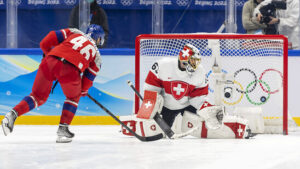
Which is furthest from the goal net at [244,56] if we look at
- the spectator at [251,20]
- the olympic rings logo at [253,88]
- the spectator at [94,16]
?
the spectator at [94,16]

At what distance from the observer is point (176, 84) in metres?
3.94

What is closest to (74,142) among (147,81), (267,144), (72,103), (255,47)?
(72,103)

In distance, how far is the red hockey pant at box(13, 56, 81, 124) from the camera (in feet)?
12.1

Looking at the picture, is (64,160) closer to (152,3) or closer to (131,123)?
(131,123)

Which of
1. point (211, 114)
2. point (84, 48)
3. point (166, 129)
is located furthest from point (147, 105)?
point (84, 48)

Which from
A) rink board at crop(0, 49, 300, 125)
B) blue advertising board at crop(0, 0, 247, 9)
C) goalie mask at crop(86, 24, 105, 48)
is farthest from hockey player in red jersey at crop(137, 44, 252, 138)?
blue advertising board at crop(0, 0, 247, 9)

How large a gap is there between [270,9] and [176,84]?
1.70 metres

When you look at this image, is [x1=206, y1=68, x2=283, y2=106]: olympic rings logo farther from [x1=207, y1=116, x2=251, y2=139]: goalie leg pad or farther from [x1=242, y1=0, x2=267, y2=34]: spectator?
[x1=242, y1=0, x2=267, y2=34]: spectator

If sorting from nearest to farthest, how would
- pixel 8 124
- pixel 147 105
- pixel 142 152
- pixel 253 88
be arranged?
pixel 142 152, pixel 8 124, pixel 147 105, pixel 253 88

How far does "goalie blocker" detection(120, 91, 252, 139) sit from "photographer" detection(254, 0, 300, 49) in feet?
4.89

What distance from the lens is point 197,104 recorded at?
13.1ft

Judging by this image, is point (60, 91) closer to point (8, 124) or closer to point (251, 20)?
point (8, 124)

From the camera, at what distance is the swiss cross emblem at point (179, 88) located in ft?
12.9

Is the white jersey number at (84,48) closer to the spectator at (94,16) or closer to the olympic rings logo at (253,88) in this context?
the olympic rings logo at (253,88)
